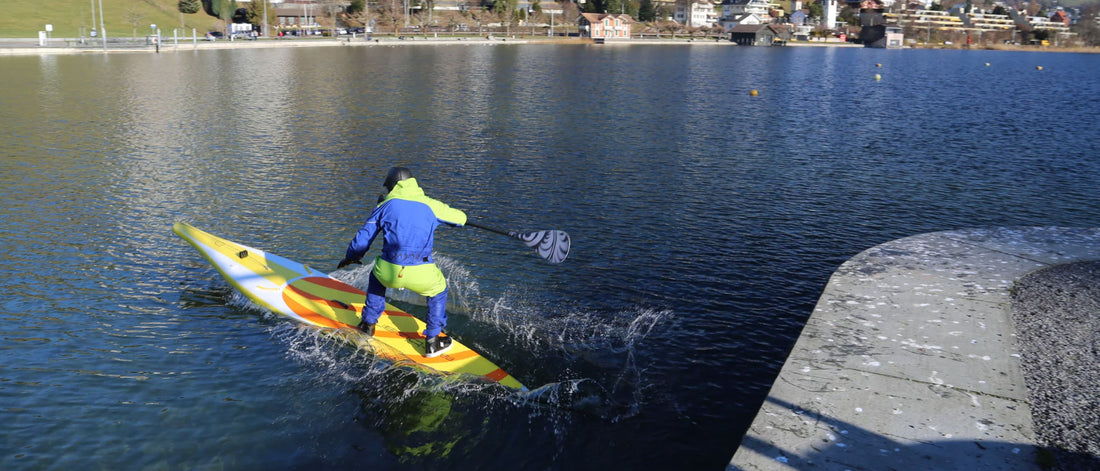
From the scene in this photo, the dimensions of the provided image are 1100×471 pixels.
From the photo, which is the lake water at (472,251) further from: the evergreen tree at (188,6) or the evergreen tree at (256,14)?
the evergreen tree at (256,14)

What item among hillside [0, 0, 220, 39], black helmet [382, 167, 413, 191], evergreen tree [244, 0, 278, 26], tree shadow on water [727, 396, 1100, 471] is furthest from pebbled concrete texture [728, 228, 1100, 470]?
evergreen tree [244, 0, 278, 26]

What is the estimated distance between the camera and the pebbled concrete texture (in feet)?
24.7

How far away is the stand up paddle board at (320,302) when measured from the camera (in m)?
10.9

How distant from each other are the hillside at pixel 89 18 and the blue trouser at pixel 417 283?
351 ft

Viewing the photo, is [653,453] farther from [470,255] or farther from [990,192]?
[990,192]

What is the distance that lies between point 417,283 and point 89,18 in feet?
408

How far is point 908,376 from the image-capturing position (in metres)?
9.15

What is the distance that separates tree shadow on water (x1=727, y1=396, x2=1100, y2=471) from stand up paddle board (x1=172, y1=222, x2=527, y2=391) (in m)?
3.99

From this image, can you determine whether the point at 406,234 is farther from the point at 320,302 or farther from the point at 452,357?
the point at 320,302

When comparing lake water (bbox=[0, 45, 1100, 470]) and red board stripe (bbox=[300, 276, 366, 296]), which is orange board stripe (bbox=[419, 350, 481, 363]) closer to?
lake water (bbox=[0, 45, 1100, 470])

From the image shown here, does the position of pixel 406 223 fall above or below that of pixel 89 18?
below

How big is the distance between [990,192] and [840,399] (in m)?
18.6

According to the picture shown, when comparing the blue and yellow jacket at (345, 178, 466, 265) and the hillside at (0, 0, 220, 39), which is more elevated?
the hillside at (0, 0, 220, 39)

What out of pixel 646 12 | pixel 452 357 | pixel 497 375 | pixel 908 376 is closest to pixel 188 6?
pixel 646 12
